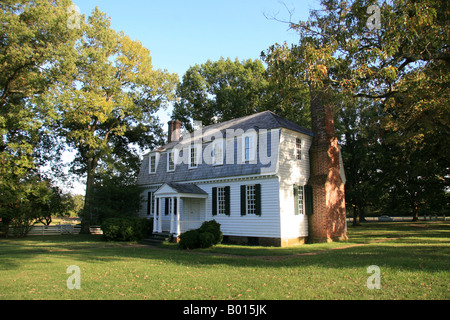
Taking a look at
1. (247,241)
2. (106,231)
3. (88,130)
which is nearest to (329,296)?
(247,241)

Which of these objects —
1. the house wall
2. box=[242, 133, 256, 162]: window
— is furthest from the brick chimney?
the house wall

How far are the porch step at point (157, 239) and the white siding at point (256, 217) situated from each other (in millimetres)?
3053

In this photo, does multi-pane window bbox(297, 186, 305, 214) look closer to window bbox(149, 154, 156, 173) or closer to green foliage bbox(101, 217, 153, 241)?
green foliage bbox(101, 217, 153, 241)

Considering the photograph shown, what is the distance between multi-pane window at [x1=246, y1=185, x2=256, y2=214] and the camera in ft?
59.0

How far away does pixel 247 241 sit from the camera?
17953 millimetres

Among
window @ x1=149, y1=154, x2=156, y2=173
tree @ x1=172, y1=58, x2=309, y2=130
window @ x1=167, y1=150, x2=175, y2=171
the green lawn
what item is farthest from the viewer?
tree @ x1=172, y1=58, x2=309, y2=130

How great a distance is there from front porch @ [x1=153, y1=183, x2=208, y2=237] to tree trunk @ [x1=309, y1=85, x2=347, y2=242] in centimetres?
688

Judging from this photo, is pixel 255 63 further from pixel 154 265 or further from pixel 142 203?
pixel 154 265

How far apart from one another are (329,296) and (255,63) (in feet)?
112

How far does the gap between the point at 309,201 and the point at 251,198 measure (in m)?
3.40

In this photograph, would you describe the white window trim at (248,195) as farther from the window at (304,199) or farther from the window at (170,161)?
the window at (170,161)

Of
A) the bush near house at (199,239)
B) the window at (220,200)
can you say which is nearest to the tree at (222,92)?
the window at (220,200)

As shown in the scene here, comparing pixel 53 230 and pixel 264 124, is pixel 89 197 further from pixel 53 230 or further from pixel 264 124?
pixel 264 124

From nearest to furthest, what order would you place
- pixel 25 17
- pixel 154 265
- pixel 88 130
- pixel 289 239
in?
pixel 154 265
pixel 289 239
pixel 25 17
pixel 88 130
